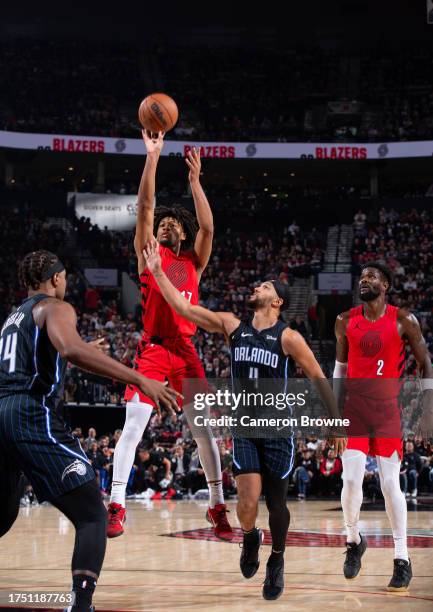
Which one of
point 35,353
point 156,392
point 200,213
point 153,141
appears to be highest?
point 153,141

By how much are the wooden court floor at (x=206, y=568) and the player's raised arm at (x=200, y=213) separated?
8.95ft

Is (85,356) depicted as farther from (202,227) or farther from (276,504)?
(202,227)

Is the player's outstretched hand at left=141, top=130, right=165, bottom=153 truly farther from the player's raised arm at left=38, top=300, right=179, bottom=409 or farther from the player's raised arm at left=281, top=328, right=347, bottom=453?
the player's raised arm at left=38, top=300, right=179, bottom=409

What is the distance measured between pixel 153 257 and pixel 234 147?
26.9 metres

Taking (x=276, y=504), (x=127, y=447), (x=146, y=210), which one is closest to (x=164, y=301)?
(x=146, y=210)

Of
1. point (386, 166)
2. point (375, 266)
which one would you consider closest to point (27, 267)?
point (375, 266)

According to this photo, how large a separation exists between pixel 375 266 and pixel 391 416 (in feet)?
4.24

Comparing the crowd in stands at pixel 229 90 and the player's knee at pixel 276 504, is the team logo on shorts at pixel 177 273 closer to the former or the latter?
the player's knee at pixel 276 504

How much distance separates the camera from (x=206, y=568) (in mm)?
8383

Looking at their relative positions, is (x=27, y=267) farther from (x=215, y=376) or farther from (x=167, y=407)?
(x=215, y=376)

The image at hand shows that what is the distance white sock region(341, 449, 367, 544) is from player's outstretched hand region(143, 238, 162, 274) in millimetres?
2281

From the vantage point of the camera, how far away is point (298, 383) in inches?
753

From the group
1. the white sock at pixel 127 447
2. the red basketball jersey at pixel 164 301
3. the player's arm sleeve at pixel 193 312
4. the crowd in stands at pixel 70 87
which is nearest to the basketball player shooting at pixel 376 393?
the player's arm sleeve at pixel 193 312

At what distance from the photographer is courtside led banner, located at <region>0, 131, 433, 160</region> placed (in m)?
32.1
